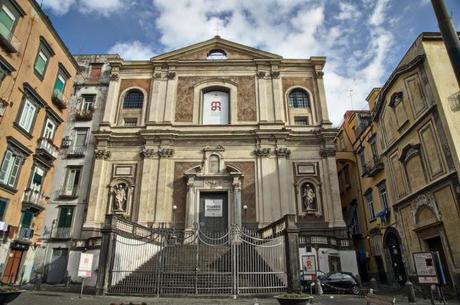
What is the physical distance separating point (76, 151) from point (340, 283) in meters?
19.3

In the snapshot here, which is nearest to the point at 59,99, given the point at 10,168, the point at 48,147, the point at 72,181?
the point at 48,147

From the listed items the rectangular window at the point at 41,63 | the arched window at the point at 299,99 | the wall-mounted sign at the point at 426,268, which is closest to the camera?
the wall-mounted sign at the point at 426,268

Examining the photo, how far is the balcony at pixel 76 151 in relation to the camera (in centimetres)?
2289

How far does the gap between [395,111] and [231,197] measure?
435 inches

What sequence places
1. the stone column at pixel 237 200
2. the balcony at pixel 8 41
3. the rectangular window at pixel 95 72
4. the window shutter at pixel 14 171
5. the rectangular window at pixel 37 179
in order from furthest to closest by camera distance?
the rectangular window at pixel 95 72
the stone column at pixel 237 200
the rectangular window at pixel 37 179
the window shutter at pixel 14 171
the balcony at pixel 8 41

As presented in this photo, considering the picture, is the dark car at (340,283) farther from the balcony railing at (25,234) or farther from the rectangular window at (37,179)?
the rectangular window at (37,179)

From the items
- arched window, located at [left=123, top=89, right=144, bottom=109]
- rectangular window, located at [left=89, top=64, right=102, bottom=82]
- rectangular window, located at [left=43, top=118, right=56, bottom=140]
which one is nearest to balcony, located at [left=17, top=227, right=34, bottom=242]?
rectangular window, located at [left=43, top=118, right=56, bottom=140]

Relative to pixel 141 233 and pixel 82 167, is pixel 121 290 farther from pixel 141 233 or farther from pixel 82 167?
pixel 82 167

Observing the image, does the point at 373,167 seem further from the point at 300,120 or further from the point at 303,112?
the point at 303,112

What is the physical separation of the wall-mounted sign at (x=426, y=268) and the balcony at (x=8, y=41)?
20354 millimetres

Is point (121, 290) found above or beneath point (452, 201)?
beneath

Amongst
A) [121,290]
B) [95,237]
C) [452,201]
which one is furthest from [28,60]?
[452,201]

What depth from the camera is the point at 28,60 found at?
1827 centimetres

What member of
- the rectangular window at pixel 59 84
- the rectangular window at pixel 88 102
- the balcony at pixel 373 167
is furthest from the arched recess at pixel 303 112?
the rectangular window at pixel 59 84
